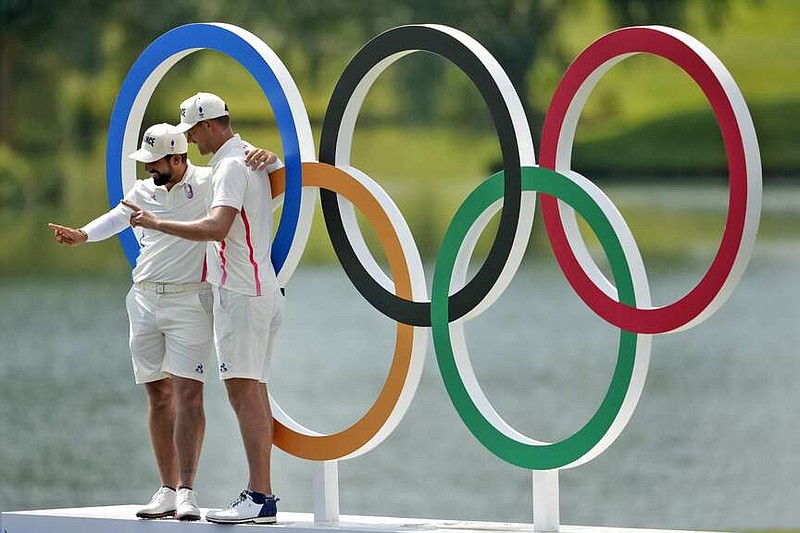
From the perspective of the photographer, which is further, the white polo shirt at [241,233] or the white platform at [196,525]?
the white polo shirt at [241,233]

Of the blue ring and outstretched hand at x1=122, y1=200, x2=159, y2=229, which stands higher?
the blue ring

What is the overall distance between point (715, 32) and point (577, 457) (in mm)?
21189

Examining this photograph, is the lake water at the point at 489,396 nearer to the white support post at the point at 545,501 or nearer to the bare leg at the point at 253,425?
the white support post at the point at 545,501

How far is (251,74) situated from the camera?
7.96 meters

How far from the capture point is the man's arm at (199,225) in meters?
7.06

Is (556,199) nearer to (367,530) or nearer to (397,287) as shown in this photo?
(397,287)

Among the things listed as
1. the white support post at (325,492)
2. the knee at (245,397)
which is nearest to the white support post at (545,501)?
the white support post at (325,492)

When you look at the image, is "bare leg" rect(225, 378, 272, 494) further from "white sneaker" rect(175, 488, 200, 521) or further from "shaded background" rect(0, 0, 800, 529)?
"shaded background" rect(0, 0, 800, 529)

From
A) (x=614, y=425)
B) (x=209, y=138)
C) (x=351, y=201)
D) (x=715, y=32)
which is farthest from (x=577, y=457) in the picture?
(x=715, y=32)

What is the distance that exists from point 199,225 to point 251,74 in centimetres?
116

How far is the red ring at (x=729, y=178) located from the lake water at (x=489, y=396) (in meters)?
7.79

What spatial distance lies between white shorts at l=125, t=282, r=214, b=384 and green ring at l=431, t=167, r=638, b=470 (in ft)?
3.34

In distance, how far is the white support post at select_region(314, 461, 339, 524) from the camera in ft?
24.3

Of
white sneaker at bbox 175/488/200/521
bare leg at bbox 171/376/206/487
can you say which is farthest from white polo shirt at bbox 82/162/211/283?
white sneaker at bbox 175/488/200/521
